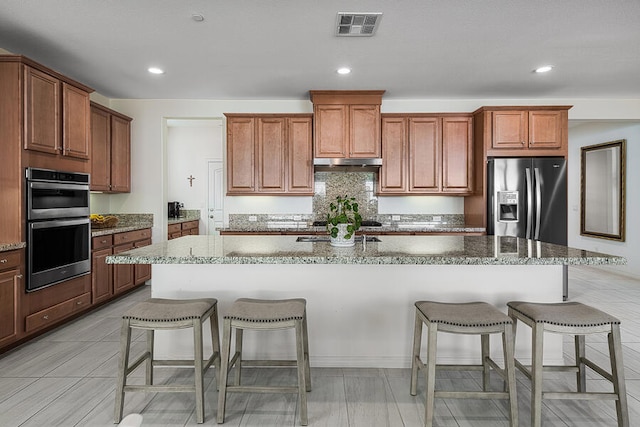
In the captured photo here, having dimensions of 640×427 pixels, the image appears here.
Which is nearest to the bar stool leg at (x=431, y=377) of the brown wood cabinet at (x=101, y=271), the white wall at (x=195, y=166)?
the brown wood cabinet at (x=101, y=271)

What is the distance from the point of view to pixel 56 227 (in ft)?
10.7

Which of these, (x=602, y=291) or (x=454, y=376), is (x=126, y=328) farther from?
(x=602, y=291)

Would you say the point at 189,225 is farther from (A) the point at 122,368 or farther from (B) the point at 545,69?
(B) the point at 545,69

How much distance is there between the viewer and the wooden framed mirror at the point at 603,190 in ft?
18.7

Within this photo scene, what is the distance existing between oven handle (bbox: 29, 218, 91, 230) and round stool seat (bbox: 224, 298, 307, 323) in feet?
7.14

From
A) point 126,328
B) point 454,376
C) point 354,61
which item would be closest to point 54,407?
point 126,328

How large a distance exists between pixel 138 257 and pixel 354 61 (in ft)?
8.93

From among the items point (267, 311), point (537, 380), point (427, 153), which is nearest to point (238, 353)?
point (267, 311)

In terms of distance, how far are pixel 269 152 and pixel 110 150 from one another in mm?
1988

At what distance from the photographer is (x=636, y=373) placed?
99.5 inches

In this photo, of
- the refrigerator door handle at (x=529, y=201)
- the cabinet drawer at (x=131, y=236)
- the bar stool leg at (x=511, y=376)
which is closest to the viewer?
the bar stool leg at (x=511, y=376)

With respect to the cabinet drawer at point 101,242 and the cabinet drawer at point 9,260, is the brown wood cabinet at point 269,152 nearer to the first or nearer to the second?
the cabinet drawer at point 101,242

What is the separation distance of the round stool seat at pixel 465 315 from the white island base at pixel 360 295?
46 cm

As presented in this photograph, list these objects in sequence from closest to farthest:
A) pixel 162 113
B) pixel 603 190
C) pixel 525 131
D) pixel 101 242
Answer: pixel 101 242, pixel 525 131, pixel 162 113, pixel 603 190
